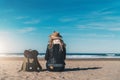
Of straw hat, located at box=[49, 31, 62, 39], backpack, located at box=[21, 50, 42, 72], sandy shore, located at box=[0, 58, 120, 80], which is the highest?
straw hat, located at box=[49, 31, 62, 39]

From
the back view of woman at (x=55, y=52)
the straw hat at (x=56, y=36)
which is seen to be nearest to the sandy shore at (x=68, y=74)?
the back view of woman at (x=55, y=52)

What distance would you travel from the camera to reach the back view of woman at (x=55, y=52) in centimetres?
1944

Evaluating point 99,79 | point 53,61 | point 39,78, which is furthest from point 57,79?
point 53,61

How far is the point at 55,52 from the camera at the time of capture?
19.5 meters

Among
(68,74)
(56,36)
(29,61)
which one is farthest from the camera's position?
(29,61)

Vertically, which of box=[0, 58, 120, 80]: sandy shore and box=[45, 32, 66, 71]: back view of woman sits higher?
box=[45, 32, 66, 71]: back view of woman

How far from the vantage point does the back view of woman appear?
1944 cm

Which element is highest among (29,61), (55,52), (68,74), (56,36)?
(56,36)

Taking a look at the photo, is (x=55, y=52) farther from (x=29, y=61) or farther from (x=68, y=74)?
(x=68, y=74)

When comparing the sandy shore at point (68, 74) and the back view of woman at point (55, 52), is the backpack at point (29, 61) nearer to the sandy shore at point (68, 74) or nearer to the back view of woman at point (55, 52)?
the sandy shore at point (68, 74)

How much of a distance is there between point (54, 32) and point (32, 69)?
8.34 feet

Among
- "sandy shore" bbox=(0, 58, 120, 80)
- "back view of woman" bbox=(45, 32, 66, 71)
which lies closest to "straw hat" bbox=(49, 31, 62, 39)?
"back view of woman" bbox=(45, 32, 66, 71)

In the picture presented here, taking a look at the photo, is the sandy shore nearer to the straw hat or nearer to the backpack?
the backpack

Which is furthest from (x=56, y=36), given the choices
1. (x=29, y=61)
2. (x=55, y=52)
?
(x=29, y=61)
